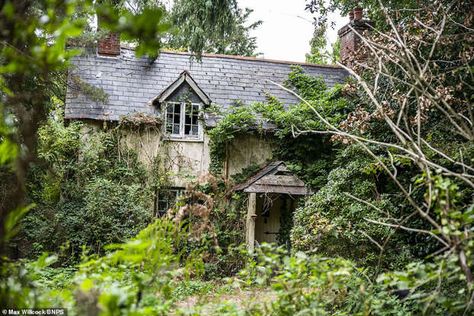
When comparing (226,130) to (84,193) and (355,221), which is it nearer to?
(84,193)

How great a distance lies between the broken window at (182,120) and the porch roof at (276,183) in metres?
2.64

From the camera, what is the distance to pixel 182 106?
54.3 feet

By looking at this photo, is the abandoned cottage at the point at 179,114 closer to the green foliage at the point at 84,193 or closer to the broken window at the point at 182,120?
the broken window at the point at 182,120

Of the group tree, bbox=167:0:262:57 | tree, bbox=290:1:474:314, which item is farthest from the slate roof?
tree, bbox=290:1:474:314

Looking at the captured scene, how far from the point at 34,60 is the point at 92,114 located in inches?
559

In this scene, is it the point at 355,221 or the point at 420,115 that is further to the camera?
the point at 355,221

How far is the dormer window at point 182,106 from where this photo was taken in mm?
16453

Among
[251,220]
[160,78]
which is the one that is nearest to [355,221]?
[251,220]

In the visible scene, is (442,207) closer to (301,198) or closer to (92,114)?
(301,198)

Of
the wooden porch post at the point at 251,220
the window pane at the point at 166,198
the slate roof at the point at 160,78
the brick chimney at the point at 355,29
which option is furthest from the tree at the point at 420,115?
the slate roof at the point at 160,78

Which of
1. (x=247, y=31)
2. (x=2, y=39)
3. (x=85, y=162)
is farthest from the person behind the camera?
(x=247, y=31)

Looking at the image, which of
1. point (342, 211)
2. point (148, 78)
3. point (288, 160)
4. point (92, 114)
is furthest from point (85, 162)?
point (342, 211)

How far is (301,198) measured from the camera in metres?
15.4

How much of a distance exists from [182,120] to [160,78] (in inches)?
82.9
